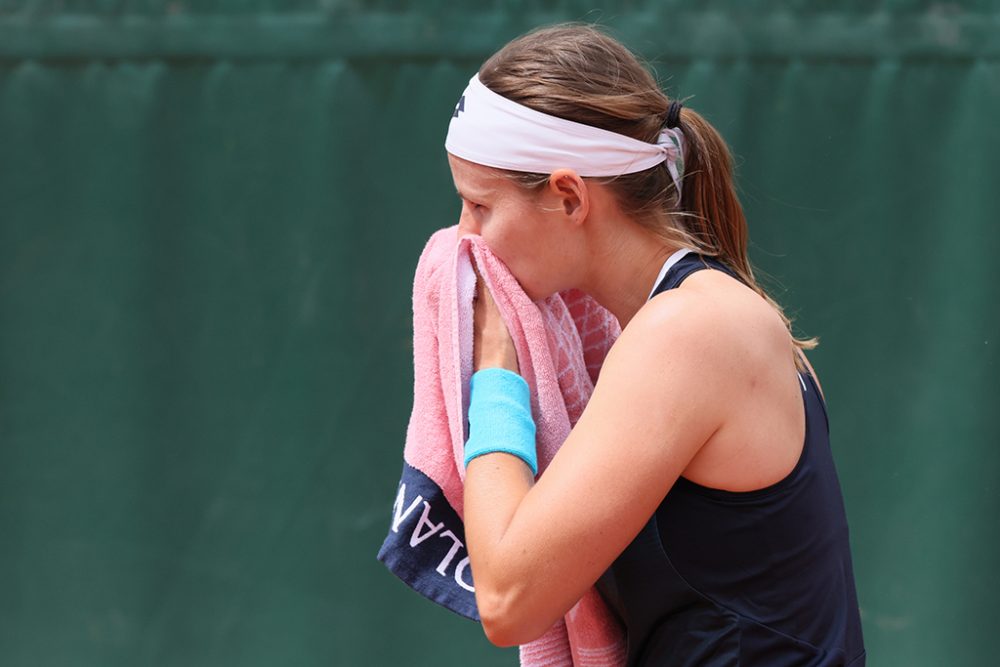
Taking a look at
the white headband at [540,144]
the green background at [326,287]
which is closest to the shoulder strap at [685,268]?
the white headband at [540,144]

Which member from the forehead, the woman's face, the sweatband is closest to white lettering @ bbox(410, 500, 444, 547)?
the sweatband

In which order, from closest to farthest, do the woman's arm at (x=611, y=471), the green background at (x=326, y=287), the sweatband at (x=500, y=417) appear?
the woman's arm at (x=611, y=471) < the sweatband at (x=500, y=417) < the green background at (x=326, y=287)

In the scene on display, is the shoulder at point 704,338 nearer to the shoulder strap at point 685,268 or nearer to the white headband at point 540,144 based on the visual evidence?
the shoulder strap at point 685,268

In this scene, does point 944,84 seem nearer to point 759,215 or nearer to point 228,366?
point 759,215

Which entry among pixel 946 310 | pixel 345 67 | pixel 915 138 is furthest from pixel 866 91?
pixel 345 67

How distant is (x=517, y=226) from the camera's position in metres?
1.45

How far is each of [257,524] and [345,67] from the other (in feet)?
3.38

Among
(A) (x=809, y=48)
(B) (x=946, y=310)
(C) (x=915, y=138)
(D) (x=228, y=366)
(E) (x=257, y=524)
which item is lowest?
(E) (x=257, y=524)

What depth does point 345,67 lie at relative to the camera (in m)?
2.50

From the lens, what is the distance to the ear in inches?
56.0

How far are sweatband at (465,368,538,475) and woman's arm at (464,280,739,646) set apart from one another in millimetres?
74

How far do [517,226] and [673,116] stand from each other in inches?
10.3

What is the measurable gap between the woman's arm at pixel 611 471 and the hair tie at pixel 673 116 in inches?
12.5

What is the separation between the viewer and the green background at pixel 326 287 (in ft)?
8.19
